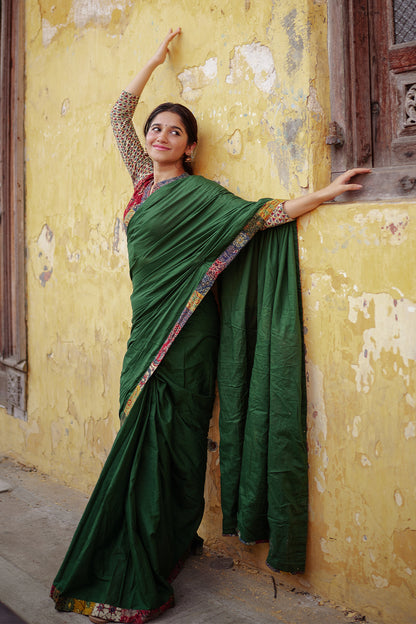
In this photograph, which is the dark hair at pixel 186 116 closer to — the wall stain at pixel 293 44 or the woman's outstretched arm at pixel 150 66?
the woman's outstretched arm at pixel 150 66

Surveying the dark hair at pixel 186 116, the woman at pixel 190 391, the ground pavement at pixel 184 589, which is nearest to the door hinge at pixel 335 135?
the woman at pixel 190 391

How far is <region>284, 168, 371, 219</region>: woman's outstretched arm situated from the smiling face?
61 cm

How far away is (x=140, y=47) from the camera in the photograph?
3055 mm

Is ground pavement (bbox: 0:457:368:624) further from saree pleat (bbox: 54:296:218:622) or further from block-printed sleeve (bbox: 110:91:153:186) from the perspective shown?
block-printed sleeve (bbox: 110:91:153:186)

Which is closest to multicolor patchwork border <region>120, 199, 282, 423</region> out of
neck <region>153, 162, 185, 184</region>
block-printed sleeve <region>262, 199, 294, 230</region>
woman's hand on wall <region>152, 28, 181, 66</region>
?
block-printed sleeve <region>262, 199, 294, 230</region>

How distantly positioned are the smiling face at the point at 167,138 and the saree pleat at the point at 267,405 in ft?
1.68

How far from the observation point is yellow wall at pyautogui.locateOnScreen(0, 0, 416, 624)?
215 cm

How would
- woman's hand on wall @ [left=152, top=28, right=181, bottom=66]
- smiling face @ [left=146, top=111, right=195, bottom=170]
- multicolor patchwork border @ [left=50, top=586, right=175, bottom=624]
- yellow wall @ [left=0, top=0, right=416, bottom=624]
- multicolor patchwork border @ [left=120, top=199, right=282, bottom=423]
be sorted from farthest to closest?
woman's hand on wall @ [left=152, top=28, right=181, bottom=66], smiling face @ [left=146, top=111, right=195, bottom=170], multicolor patchwork border @ [left=120, top=199, right=282, bottom=423], multicolor patchwork border @ [left=50, top=586, right=175, bottom=624], yellow wall @ [left=0, top=0, right=416, bottom=624]

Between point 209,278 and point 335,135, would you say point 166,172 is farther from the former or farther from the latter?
point 335,135

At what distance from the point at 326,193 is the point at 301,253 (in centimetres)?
24

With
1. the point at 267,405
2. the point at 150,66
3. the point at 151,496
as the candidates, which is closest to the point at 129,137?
the point at 150,66

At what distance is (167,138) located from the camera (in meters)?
2.64

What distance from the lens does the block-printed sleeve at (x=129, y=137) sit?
2.91 metres

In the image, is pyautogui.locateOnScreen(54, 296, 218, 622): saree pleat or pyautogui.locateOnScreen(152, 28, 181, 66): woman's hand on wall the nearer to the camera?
pyautogui.locateOnScreen(54, 296, 218, 622): saree pleat
